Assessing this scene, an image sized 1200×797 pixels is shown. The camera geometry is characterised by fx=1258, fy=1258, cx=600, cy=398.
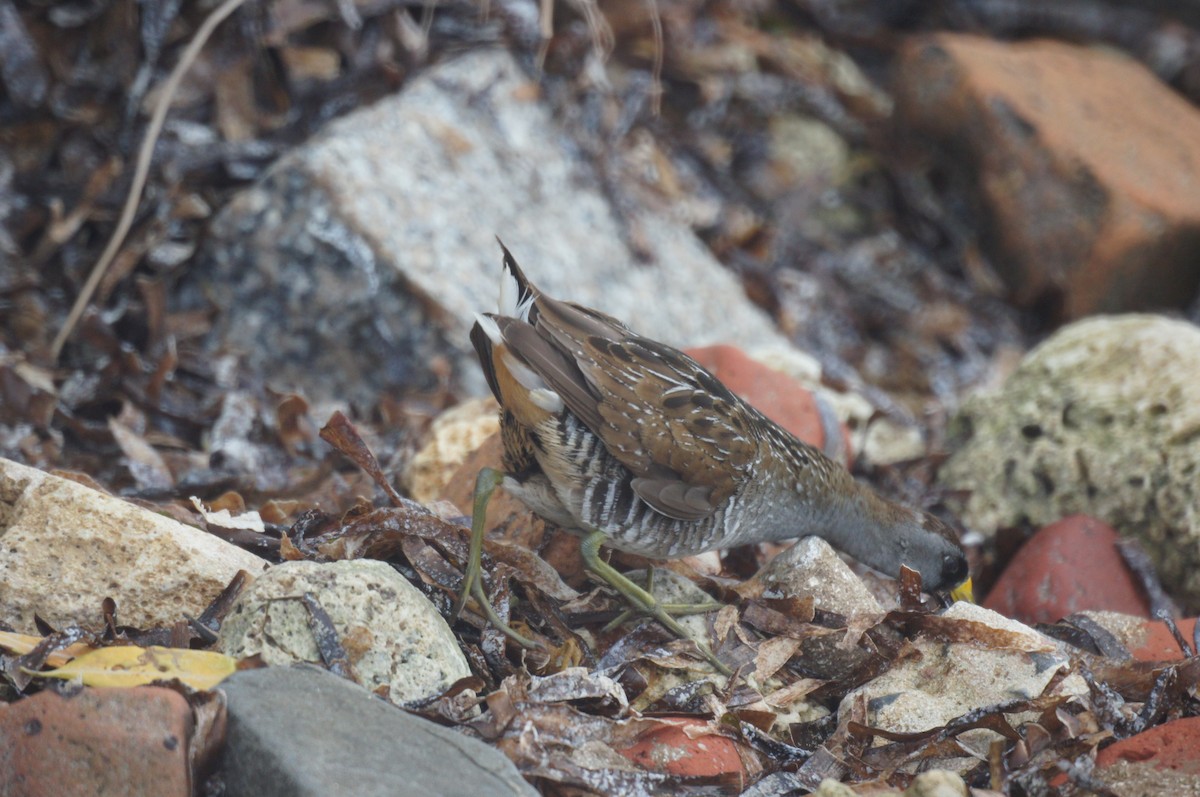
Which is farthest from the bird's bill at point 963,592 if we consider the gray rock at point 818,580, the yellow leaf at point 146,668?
the yellow leaf at point 146,668

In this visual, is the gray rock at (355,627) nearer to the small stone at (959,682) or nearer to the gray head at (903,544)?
the small stone at (959,682)

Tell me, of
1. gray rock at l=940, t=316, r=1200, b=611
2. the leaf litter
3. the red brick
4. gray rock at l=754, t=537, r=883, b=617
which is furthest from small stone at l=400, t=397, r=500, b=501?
the red brick

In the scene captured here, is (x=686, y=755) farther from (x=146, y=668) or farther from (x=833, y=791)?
(x=146, y=668)

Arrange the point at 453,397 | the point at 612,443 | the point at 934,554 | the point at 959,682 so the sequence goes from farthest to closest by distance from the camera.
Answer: the point at 453,397, the point at 934,554, the point at 612,443, the point at 959,682

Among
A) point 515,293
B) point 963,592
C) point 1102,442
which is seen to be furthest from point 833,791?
point 1102,442

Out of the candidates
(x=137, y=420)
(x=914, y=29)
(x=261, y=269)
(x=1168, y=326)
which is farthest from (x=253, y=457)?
(x=914, y=29)

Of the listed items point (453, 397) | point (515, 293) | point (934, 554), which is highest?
point (515, 293)
